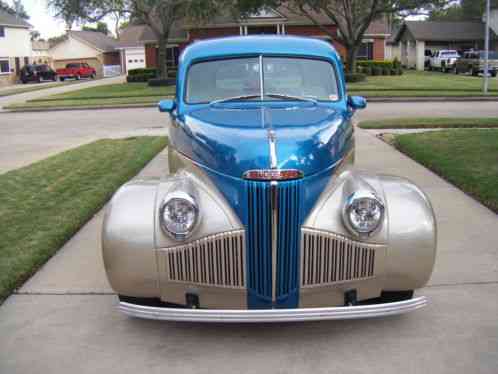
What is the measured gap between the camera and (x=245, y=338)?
3.91 meters

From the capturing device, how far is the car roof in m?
5.23

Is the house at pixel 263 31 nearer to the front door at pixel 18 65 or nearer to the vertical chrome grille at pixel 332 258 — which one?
the front door at pixel 18 65

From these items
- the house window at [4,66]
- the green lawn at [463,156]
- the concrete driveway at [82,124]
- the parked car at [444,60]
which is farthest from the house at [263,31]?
the green lawn at [463,156]

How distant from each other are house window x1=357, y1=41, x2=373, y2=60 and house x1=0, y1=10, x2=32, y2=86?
28981mm

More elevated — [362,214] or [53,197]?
[362,214]

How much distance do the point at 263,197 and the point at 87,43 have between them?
209 feet

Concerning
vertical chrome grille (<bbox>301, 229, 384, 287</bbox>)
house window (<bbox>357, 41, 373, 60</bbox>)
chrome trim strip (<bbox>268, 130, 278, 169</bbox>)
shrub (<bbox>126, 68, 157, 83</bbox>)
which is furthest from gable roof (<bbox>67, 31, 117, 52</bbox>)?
vertical chrome grille (<bbox>301, 229, 384, 287</bbox>)

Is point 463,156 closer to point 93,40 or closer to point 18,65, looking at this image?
point 18,65

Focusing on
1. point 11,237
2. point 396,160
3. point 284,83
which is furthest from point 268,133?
point 396,160

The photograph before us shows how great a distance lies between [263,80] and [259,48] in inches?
16.2

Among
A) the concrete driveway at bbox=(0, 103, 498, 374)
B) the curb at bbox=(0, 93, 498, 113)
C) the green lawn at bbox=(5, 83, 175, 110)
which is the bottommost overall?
the concrete driveway at bbox=(0, 103, 498, 374)

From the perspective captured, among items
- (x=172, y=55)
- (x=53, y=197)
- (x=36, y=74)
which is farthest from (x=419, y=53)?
(x=53, y=197)

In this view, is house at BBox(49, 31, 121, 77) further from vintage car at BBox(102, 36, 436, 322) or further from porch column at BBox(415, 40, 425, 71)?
vintage car at BBox(102, 36, 436, 322)

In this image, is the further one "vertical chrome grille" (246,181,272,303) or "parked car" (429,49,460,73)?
"parked car" (429,49,460,73)
